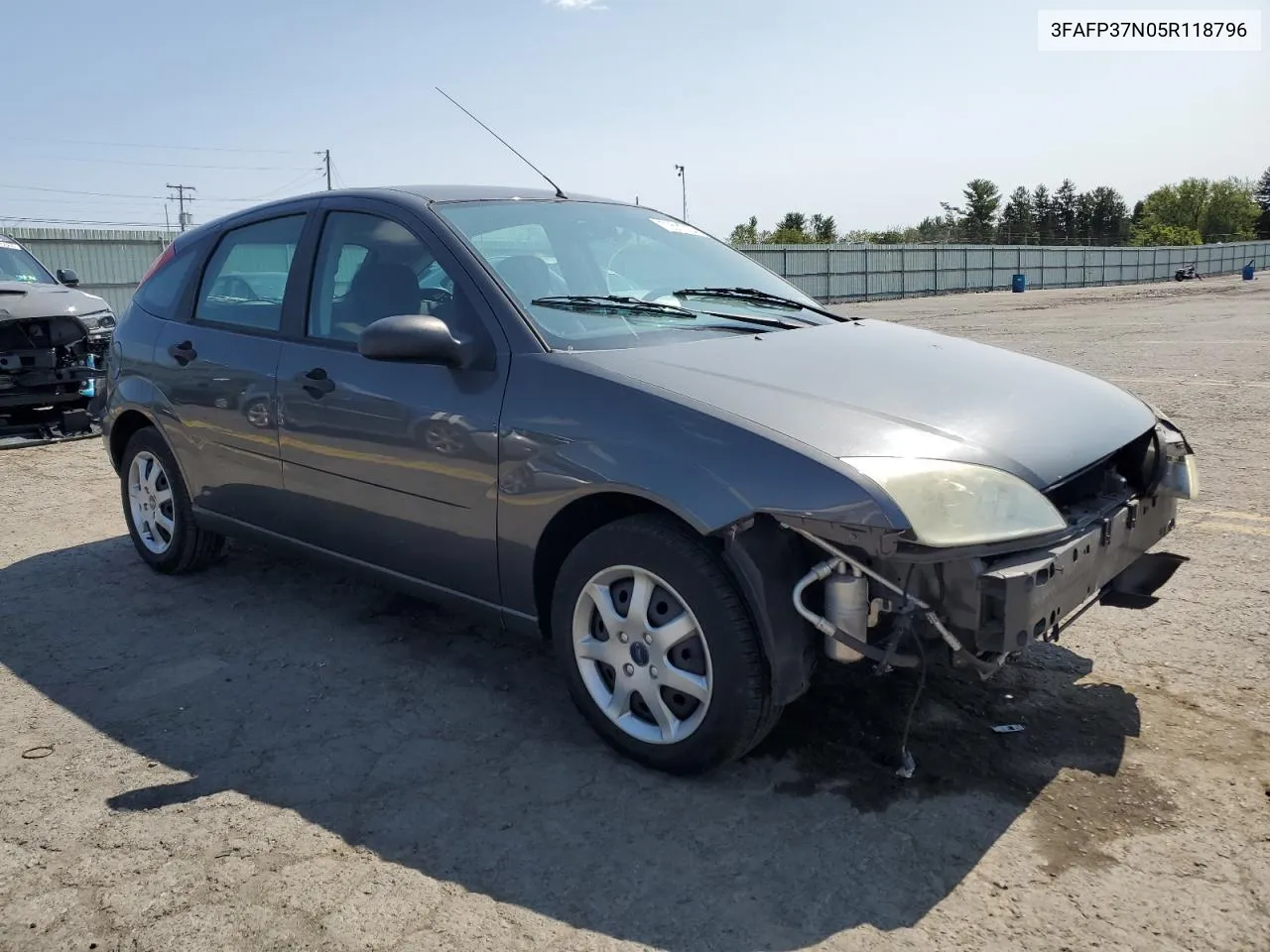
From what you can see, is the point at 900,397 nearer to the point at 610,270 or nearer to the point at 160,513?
the point at 610,270

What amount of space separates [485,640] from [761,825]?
5.52ft

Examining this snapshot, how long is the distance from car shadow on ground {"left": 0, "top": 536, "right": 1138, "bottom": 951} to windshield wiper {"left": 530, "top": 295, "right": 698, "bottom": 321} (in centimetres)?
134

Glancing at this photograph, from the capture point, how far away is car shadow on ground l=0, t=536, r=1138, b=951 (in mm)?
2539

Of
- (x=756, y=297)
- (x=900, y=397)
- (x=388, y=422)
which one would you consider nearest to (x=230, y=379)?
(x=388, y=422)

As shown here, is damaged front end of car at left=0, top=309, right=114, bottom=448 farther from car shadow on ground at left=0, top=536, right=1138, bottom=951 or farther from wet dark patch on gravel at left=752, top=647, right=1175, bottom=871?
wet dark patch on gravel at left=752, top=647, right=1175, bottom=871

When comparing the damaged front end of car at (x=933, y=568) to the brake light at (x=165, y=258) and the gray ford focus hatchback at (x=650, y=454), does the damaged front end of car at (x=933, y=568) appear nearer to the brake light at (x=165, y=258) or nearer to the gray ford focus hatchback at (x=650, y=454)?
the gray ford focus hatchback at (x=650, y=454)

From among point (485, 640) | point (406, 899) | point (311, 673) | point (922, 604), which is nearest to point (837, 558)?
point (922, 604)

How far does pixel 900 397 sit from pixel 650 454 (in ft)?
2.49

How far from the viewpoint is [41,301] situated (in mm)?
8914

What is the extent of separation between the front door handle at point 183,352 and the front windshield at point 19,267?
606cm

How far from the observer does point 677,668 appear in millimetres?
2959

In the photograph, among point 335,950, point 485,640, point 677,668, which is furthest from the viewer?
point 485,640

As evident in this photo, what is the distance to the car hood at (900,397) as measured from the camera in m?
2.76

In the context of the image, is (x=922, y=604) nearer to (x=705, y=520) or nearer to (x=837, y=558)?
(x=837, y=558)
